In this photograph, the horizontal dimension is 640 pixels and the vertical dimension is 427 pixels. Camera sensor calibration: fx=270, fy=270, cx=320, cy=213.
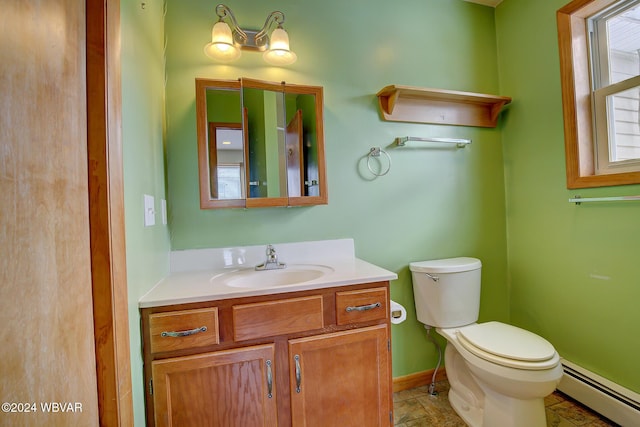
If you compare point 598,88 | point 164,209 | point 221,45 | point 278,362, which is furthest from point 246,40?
point 598,88

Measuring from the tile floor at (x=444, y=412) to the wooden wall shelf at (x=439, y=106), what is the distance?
5.50 feet

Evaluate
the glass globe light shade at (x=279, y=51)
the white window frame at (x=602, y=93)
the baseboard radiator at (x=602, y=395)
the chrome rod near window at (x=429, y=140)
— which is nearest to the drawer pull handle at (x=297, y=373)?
the chrome rod near window at (x=429, y=140)

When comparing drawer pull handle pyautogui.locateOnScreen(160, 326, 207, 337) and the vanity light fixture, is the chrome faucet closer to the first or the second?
drawer pull handle pyautogui.locateOnScreen(160, 326, 207, 337)

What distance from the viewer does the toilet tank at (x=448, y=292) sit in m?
1.52

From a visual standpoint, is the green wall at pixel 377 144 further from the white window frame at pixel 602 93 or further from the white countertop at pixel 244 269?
the white window frame at pixel 602 93

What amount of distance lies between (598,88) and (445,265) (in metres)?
1.27

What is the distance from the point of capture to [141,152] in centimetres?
100

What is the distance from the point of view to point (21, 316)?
1.61ft

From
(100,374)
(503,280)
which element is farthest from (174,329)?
(503,280)

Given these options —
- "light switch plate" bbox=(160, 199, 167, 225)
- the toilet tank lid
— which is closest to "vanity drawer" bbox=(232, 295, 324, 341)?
"light switch plate" bbox=(160, 199, 167, 225)

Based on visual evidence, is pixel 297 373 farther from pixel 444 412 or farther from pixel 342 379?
pixel 444 412

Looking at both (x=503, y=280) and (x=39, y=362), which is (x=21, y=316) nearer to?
(x=39, y=362)

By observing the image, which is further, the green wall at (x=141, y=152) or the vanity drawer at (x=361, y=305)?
the vanity drawer at (x=361, y=305)

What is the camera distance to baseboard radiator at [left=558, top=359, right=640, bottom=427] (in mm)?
1265
